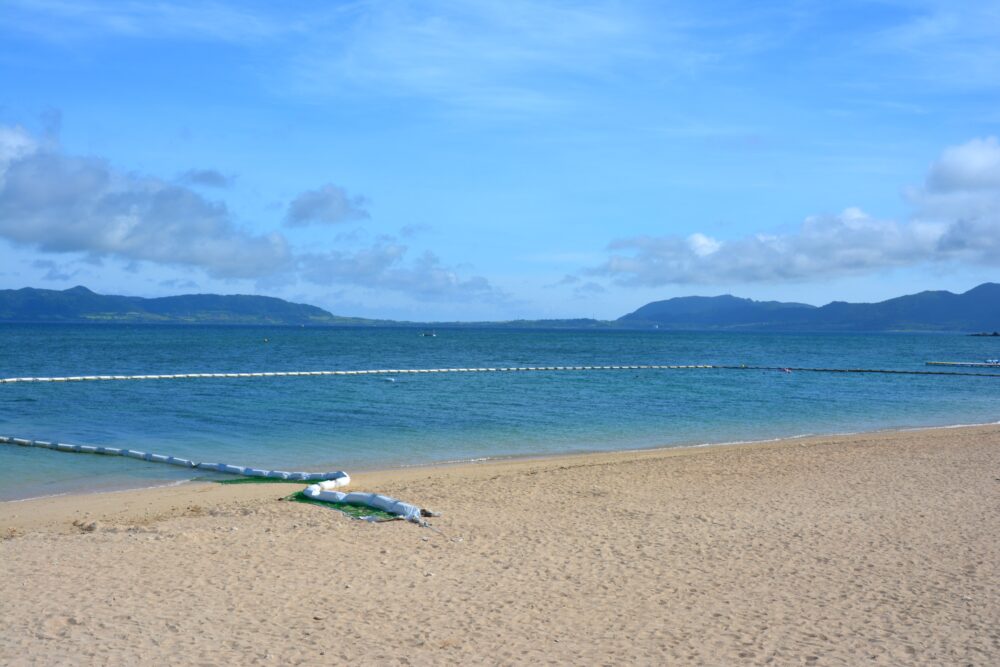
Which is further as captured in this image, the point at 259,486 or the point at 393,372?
the point at 393,372

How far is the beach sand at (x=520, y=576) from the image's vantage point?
674cm

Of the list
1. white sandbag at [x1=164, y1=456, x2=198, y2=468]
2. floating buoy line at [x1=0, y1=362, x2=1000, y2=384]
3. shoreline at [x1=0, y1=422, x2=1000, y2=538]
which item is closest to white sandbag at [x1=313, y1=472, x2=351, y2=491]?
shoreline at [x1=0, y1=422, x2=1000, y2=538]

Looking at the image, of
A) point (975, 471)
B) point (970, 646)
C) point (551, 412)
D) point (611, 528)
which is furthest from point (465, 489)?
point (551, 412)

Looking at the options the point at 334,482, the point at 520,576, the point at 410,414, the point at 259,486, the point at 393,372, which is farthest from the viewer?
the point at 393,372

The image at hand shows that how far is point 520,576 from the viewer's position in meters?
8.66

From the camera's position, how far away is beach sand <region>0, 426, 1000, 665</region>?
6.74 metres

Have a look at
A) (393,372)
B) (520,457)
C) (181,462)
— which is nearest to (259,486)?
(181,462)

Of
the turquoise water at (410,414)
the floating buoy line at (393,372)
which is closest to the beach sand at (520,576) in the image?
the turquoise water at (410,414)

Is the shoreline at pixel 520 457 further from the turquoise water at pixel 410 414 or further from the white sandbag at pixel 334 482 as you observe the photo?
the white sandbag at pixel 334 482

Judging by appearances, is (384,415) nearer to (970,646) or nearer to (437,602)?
(437,602)

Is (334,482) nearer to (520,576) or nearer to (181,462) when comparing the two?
(181,462)

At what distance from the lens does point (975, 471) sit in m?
15.4

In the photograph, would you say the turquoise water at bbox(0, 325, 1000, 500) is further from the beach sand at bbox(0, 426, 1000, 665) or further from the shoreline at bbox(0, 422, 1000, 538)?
the beach sand at bbox(0, 426, 1000, 665)

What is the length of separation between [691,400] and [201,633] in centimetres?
2766
